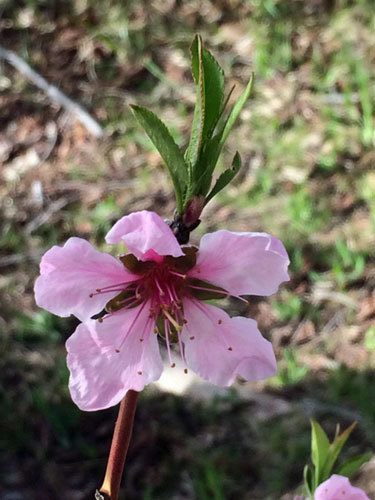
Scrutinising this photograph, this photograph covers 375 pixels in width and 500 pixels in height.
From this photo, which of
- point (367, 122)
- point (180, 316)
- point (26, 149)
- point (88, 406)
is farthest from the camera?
point (26, 149)

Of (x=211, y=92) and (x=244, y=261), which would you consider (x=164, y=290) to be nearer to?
(x=244, y=261)

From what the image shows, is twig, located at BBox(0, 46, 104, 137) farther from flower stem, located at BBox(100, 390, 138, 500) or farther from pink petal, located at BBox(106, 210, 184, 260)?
flower stem, located at BBox(100, 390, 138, 500)

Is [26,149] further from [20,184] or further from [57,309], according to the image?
[57,309]

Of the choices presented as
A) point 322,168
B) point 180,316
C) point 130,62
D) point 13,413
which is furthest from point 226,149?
point 180,316

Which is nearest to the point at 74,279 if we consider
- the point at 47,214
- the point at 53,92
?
the point at 47,214

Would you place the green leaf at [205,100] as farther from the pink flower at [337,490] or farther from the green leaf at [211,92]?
the pink flower at [337,490]

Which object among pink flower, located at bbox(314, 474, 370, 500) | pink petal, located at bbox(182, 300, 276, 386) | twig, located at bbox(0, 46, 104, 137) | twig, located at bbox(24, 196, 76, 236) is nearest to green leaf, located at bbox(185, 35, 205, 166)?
pink petal, located at bbox(182, 300, 276, 386)
